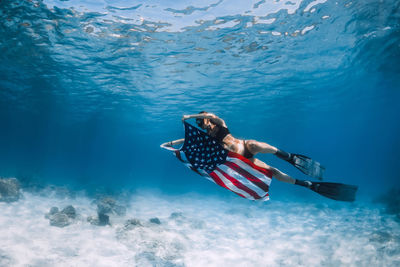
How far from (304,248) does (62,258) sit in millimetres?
10530

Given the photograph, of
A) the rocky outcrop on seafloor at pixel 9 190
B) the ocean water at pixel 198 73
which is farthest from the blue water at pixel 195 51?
the rocky outcrop on seafloor at pixel 9 190

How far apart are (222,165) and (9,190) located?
17.4 m

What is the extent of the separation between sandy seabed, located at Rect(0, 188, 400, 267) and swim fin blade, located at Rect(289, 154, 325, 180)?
661 cm

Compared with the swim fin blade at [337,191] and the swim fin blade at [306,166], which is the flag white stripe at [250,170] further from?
the swim fin blade at [337,191]

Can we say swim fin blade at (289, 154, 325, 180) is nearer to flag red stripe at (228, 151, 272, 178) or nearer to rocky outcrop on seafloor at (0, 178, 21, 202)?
flag red stripe at (228, 151, 272, 178)

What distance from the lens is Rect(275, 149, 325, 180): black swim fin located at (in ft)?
12.5

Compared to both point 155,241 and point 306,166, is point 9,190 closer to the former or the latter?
point 155,241

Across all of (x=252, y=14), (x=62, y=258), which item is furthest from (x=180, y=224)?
(x=252, y=14)

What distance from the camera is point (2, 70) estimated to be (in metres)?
18.5

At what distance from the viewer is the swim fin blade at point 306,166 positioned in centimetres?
383

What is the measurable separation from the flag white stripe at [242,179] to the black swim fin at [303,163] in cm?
88

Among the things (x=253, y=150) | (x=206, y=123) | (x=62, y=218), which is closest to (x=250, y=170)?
(x=253, y=150)

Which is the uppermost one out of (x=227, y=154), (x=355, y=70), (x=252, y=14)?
(x=355, y=70)

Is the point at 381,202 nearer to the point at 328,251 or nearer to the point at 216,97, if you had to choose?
the point at 328,251
